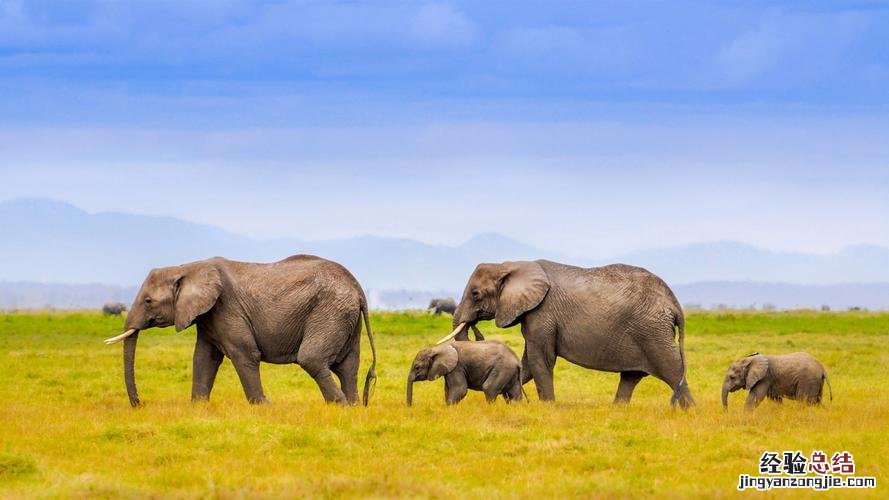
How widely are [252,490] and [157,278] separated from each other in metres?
7.45

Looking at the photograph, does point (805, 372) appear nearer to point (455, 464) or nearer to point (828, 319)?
point (455, 464)

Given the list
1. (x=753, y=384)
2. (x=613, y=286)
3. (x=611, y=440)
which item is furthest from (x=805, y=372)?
(x=611, y=440)

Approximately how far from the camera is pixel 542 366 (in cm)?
2014

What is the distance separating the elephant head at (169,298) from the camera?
18.8 metres

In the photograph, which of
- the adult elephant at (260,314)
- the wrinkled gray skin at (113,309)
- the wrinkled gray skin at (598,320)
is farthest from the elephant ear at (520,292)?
the wrinkled gray skin at (113,309)

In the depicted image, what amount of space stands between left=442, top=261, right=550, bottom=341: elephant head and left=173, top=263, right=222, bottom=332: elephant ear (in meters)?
4.01

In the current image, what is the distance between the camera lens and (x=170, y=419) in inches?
677

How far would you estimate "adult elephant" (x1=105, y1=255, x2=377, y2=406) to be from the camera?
1911 cm

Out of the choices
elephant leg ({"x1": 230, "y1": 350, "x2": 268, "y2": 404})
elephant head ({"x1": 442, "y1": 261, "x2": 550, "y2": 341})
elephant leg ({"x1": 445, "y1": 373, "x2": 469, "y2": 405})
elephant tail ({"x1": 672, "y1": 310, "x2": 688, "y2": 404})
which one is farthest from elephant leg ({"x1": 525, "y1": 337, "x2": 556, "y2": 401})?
elephant leg ({"x1": 230, "y1": 350, "x2": 268, "y2": 404})

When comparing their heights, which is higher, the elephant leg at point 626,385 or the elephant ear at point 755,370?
the elephant ear at point 755,370

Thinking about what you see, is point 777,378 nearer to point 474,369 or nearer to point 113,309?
point 474,369

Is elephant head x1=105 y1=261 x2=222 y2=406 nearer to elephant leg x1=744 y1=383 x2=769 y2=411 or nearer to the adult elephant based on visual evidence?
the adult elephant

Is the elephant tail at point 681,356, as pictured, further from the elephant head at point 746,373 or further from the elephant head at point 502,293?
the elephant head at point 502,293

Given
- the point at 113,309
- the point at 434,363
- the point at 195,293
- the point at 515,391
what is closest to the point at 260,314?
the point at 195,293
